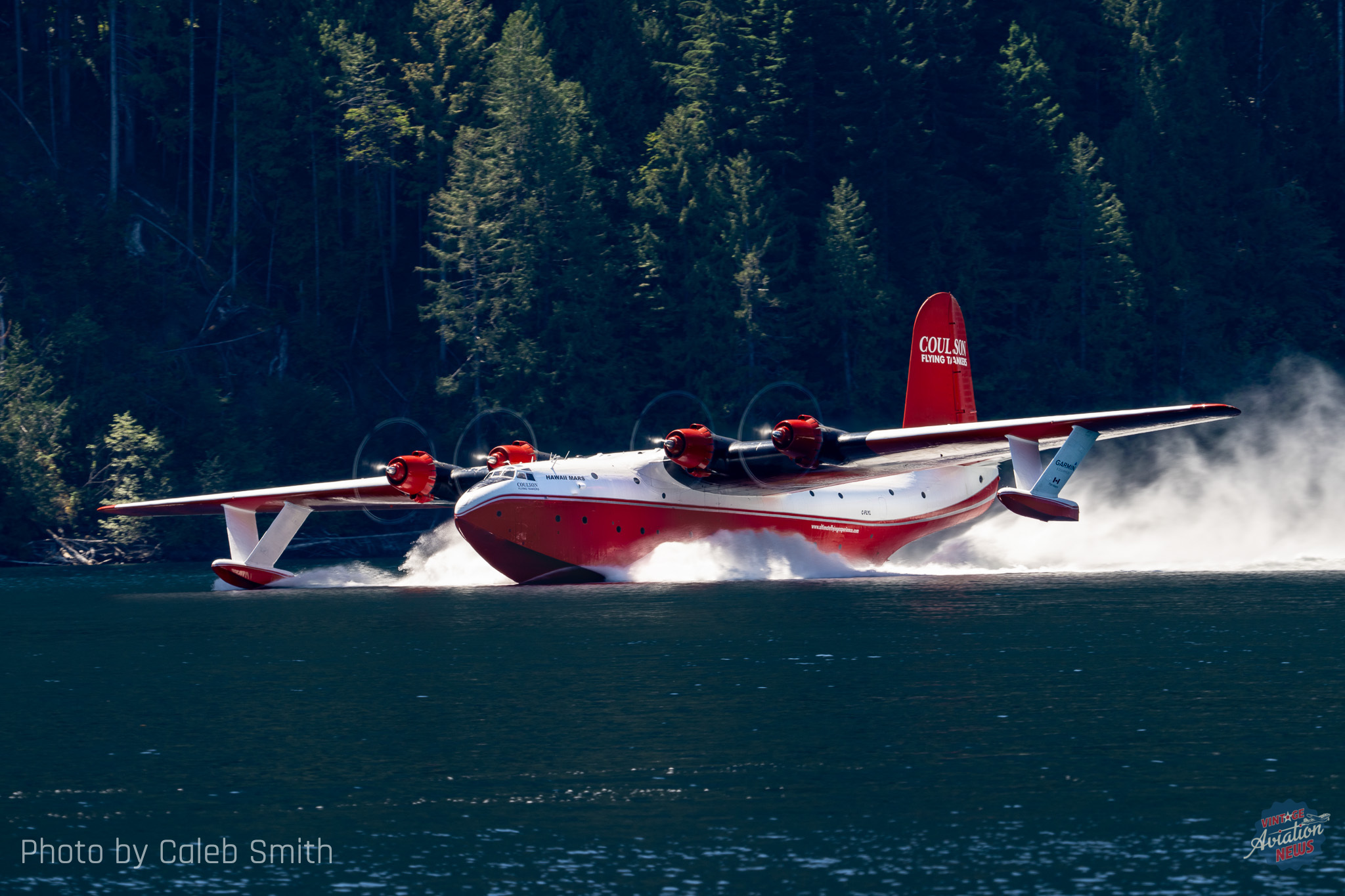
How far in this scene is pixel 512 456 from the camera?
42.8 m

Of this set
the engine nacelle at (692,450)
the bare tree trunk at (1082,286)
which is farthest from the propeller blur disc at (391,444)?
the engine nacelle at (692,450)

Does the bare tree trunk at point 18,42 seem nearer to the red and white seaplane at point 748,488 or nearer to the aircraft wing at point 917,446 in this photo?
the red and white seaplane at point 748,488

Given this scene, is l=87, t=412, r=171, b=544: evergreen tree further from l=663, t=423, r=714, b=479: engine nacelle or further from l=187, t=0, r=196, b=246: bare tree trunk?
l=663, t=423, r=714, b=479: engine nacelle

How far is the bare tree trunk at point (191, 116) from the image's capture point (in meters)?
83.9

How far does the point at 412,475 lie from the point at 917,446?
50.1 feet

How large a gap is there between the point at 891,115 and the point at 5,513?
5486 centimetres

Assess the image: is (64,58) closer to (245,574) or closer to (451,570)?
(451,570)

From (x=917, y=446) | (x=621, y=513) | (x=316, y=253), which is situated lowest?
(x=621, y=513)

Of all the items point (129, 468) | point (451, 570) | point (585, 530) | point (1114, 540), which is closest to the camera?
point (585, 530)

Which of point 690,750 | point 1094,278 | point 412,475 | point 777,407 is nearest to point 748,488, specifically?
point 412,475

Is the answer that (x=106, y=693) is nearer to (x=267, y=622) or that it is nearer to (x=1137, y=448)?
(x=267, y=622)

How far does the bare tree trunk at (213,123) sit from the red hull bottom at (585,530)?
49664mm

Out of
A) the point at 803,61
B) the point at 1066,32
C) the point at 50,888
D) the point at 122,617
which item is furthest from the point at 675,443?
the point at 1066,32

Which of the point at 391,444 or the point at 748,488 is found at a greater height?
the point at 391,444
